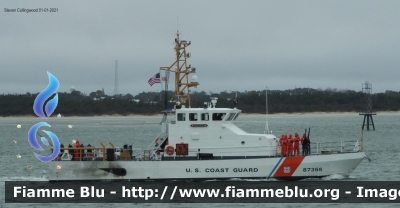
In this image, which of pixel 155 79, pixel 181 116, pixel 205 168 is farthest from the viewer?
pixel 155 79

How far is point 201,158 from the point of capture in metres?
28.4

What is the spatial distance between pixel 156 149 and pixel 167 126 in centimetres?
111

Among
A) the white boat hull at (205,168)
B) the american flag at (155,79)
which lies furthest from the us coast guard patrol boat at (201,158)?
the american flag at (155,79)

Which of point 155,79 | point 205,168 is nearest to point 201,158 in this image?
point 205,168

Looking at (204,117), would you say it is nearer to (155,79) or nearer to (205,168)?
(205,168)

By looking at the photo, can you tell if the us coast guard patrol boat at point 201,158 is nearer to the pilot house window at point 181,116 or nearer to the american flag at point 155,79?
the pilot house window at point 181,116

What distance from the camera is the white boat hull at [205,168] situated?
92.4ft

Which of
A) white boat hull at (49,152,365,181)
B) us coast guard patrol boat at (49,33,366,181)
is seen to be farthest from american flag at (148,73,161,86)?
white boat hull at (49,152,365,181)

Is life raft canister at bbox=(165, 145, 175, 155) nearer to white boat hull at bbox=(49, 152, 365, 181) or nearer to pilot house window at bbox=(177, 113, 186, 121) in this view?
white boat hull at bbox=(49, 152, 365, 181)

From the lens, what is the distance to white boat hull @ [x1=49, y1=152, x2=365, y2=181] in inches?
1109

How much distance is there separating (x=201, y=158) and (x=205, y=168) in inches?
18.2

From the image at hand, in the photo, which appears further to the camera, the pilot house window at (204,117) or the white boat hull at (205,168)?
the pilot house window at (204,117)

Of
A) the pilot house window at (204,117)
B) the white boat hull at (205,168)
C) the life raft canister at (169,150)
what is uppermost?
the pilot house window at (204,117)

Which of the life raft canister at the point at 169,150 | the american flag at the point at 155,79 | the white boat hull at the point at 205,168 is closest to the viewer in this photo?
the white boat hull at the point at 205,168
